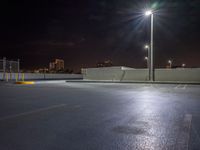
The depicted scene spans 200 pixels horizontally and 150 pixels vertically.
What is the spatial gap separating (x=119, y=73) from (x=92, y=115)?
99.4ft

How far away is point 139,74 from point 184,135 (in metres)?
30.7

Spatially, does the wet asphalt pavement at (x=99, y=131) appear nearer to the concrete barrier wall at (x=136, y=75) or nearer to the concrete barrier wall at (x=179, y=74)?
the concrete barrier wall at (x=179, y=74)

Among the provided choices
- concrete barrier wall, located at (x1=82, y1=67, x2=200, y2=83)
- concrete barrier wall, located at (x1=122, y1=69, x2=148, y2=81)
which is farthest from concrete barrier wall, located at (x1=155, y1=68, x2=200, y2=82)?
concrete barrier wall, located at (x1=122, y1=69, x2=148, y2=81)

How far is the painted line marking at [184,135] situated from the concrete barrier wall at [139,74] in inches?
1059

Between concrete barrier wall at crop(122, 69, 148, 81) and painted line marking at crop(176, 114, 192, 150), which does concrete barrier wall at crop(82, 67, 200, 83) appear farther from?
painted line marking at crop(176, 114, 192, 150)

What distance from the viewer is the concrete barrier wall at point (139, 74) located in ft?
98.6

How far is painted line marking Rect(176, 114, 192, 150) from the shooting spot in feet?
11.2

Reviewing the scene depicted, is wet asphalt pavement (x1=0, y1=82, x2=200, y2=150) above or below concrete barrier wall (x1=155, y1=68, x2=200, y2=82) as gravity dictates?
below

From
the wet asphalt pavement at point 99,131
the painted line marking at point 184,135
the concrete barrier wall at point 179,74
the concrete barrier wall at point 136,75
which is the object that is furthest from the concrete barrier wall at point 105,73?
the painted line marking at point 184,135

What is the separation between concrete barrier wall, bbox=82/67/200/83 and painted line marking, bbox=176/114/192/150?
88.3 feet

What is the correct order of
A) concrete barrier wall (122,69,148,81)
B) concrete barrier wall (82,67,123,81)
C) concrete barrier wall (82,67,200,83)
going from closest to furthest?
concrete barrier wall (82,67,200,83), concrete barrier wall (122,69,148,81), concrete barrier wall (82,67,123,81)

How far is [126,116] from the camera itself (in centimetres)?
580

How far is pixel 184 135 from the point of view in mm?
3969

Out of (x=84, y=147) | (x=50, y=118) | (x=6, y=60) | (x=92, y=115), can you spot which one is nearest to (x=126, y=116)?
(x=92, y=115)
